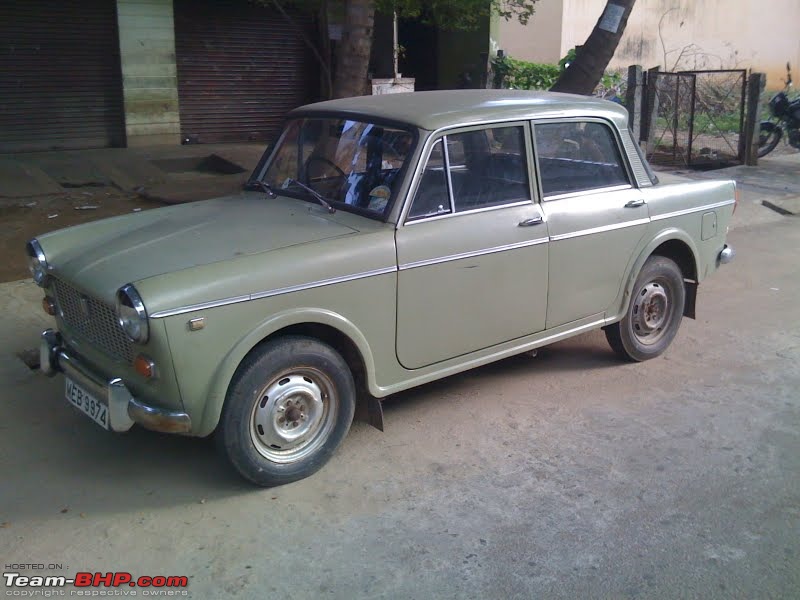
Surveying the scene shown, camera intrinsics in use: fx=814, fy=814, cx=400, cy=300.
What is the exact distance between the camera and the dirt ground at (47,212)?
7384mm

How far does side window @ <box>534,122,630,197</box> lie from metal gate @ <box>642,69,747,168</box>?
8.15 metres

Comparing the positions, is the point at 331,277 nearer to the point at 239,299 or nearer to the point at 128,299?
the point at 239,299

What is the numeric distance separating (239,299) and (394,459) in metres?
1.25

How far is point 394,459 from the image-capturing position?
4.22 meters

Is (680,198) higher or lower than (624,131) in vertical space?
lower

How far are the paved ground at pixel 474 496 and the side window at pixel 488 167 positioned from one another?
4.10 ft

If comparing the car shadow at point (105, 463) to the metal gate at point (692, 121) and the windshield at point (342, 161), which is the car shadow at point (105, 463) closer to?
the windshield at point (342, 161)

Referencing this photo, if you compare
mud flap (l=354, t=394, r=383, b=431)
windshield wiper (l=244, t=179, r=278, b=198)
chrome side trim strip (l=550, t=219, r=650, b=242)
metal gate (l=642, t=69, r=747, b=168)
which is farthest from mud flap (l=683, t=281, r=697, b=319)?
metal gate (l=642, t=69, r=747, b=168)

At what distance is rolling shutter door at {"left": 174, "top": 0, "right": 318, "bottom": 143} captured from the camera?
12648mm

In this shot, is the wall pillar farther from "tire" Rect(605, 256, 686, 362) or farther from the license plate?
the license plate

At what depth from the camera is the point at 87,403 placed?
3.84 meters

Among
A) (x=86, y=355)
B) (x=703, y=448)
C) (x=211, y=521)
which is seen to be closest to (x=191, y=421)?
(x=211, y=521)

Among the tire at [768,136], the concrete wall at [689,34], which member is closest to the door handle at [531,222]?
the tire at [768,136]

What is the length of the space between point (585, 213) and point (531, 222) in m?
0.47
